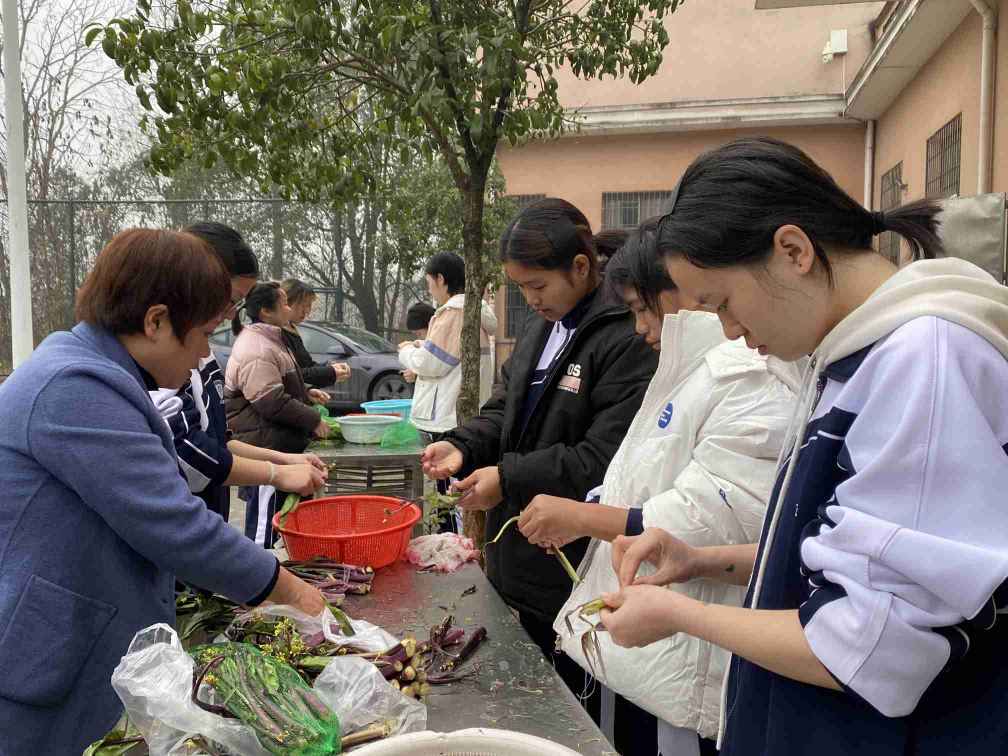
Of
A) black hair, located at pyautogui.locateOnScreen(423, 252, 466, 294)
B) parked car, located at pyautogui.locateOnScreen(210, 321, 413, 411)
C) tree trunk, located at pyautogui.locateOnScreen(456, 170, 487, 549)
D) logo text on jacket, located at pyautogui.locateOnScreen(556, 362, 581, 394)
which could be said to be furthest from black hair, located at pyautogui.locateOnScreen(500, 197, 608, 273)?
parked car, located at pyautogui.locateOnScreen(210, 321, 413, 411)

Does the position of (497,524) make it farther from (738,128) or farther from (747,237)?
(738,128)

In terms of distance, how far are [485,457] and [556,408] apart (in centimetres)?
51

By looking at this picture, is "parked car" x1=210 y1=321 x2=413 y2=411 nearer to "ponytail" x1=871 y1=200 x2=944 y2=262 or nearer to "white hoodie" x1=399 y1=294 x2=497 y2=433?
"white hoodie" x1=399 y1=294 x2=497 y2=433

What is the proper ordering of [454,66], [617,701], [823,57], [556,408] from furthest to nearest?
[823,57]
[454,66]
[556,408]
[617,701]

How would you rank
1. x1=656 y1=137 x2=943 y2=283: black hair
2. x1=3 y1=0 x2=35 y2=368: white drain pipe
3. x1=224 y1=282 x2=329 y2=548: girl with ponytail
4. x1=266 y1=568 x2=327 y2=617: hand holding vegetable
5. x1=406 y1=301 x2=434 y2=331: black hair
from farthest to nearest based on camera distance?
x1=406 y1=301 x2=434 y2=331: black hair
x1=3 y1=0 x2=35 y2=368: white drain pipe
x1=224 y1=282 x2=329 y2=548: girl with ponytail
x1=266 y1=568 x2=327 y2=617: hand holding vegetable
x1=656 y1=137 x2=943 y2=283: black hair

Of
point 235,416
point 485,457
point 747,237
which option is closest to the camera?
point 747,237

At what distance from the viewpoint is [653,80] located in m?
12.4

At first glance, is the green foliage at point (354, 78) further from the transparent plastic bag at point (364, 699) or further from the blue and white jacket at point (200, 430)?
the transparent plastic bag at point (364, 699)

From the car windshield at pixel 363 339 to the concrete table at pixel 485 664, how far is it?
9.30 meters

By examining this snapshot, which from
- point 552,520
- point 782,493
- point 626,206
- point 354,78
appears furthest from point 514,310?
point 782,493

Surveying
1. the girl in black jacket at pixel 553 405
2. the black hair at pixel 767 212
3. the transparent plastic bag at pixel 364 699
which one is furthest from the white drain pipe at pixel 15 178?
the black hair at pixel 767 212

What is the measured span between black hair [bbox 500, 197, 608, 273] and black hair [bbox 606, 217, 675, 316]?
0.44 meters

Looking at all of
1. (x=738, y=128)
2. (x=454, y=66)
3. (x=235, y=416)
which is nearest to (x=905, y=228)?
(x=454, y=66)

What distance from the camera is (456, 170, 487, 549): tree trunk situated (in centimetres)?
501
